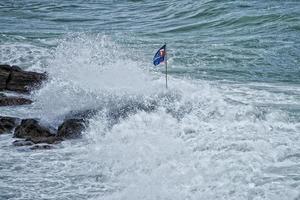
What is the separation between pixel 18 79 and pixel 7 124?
329 centimetres

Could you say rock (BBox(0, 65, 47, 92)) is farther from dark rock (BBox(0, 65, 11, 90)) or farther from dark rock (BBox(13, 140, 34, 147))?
dark rock (BBox(13, 140, 34, 147))

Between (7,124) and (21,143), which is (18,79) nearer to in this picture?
(7,124)

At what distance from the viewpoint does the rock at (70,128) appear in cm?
1152

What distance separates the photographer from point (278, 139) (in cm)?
1066

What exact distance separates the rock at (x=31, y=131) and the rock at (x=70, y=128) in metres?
0.24

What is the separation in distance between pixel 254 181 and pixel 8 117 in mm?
5691

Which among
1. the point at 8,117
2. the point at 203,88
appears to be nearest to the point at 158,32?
the point at 203,88

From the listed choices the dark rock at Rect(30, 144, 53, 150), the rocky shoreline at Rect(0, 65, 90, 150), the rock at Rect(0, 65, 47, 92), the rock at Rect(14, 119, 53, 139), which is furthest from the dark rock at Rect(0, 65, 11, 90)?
the dark rock at Rect(30, 144, 53, 150)

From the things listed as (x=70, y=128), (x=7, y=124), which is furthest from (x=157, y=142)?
(x=7, y=124)

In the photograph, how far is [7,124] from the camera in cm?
1212

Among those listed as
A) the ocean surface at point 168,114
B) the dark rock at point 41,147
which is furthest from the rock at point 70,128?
the dark rock at point 41,147

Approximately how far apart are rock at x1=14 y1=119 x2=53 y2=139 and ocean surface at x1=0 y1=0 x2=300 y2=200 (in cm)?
31

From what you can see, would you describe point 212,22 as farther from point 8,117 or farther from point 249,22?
point 8,117

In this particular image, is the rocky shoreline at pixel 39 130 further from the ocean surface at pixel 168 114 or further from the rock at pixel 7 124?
the ocean surface at pixel 168 114
